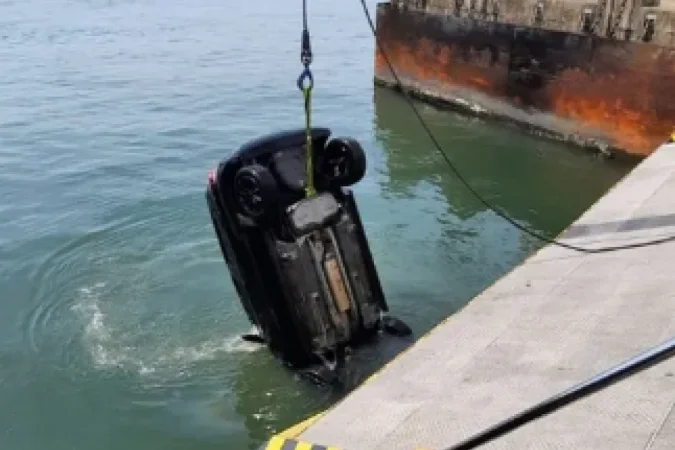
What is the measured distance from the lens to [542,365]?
5.71 meters

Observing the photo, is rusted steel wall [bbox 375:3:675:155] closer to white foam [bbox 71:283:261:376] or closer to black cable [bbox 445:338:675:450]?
white foam [bbox 71:283:261:376]

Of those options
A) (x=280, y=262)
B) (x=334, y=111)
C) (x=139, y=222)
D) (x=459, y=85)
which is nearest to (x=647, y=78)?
(x=459, y=85)

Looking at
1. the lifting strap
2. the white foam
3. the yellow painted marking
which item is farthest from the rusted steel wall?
the yellow painted marking

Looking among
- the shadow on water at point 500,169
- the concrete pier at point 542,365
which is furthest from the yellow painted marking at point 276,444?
the shadow on water at point 500,169

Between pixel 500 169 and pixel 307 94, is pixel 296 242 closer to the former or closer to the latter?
pixel 307 94

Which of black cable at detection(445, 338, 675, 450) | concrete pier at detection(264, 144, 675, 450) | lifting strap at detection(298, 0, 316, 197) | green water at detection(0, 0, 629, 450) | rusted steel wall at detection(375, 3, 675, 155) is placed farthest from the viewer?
rusted steel wall at detection(375, 3, 675, 155)

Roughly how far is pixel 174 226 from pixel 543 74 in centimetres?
919

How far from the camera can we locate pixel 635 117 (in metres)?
15.2

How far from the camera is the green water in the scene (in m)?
7.48

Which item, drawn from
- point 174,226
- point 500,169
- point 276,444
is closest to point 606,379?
point 276,444

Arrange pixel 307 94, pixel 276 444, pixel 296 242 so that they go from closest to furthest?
pixel 276 444, pixel 307 94, pixel 296 242

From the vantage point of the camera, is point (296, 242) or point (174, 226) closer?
point (296, 242)

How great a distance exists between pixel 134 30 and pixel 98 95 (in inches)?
534

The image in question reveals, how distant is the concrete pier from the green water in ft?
4.12
